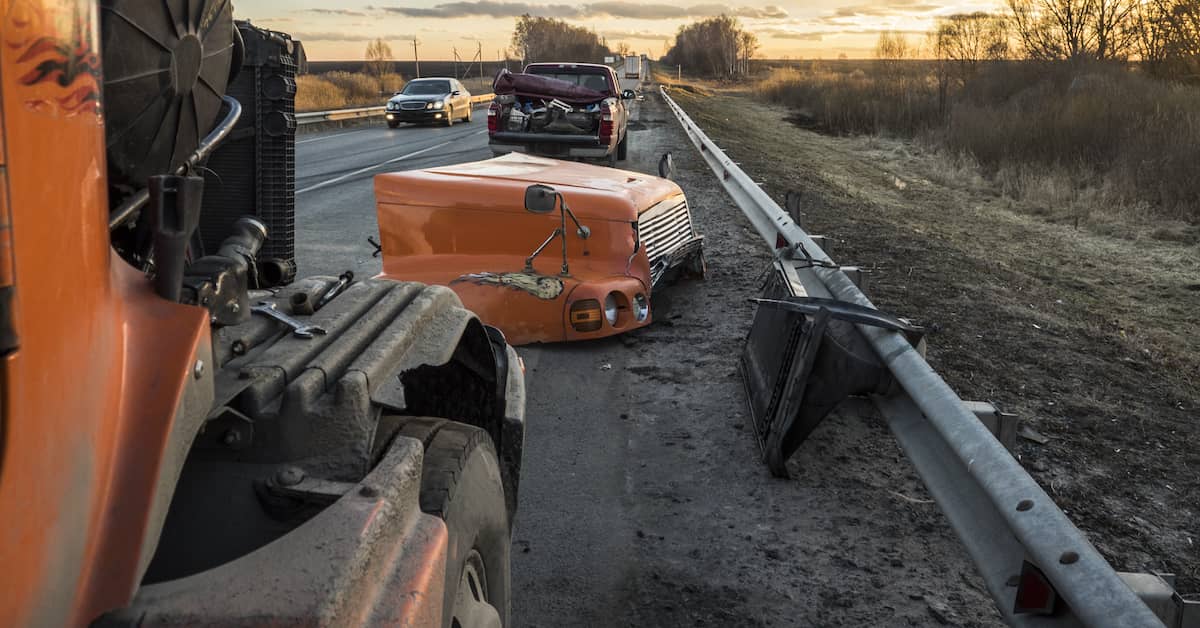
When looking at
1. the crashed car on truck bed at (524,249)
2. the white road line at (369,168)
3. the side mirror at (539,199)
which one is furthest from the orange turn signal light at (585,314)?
the white road line at (369,168)

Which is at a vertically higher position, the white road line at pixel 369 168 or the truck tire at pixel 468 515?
the truck tire at pixel 468 515

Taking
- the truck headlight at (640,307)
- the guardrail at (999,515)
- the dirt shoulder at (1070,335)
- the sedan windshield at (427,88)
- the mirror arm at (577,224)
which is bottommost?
the dirt shoulder at (1070,335)

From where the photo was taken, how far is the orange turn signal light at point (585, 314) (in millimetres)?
5820

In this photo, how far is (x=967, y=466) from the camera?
2617mm

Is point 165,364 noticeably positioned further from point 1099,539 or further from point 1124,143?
point 1124,143

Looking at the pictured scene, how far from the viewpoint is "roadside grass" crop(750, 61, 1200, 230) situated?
13.9 meters

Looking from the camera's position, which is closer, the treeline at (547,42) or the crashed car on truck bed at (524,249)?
the crashed car on truck bed at (524,249)

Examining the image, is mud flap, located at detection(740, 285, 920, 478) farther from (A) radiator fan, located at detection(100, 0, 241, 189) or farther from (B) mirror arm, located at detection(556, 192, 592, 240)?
(A) radiator fan, located at detection(100, 0, 241, 189)

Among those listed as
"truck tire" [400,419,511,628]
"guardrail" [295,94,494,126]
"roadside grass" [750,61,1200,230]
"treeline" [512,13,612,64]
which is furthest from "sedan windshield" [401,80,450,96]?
"treeline" [512,13,612,64]

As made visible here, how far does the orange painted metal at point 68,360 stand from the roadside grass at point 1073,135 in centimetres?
1309

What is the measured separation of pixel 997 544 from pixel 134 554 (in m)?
1.96

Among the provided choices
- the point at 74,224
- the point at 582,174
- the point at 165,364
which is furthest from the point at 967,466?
the point at 582,174

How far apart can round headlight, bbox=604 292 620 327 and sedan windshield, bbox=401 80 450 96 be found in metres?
28.4

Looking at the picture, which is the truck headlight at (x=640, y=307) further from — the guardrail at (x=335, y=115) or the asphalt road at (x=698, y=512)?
the guardrail at (x=335, y=115)
